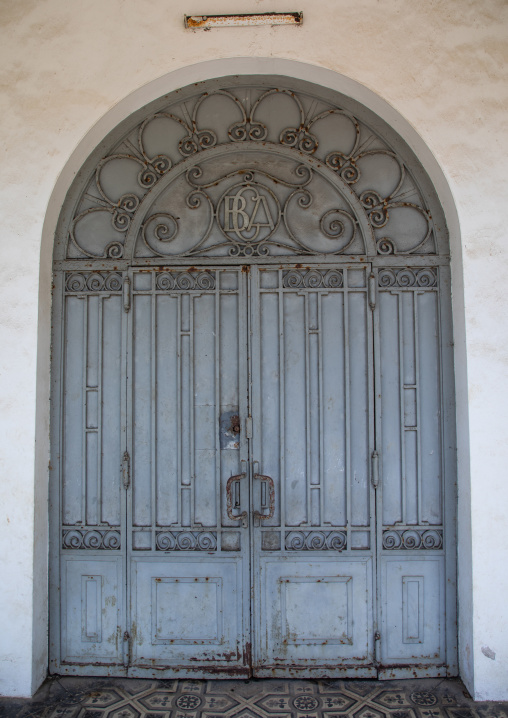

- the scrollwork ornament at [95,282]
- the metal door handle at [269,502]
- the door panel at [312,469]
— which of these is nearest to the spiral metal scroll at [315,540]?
the door panel at [312,469]

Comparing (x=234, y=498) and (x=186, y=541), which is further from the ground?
(x=234, y=498)

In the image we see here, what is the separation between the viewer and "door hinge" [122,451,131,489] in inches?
121

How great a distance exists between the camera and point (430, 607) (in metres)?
3.04

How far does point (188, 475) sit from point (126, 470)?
1.24 ft

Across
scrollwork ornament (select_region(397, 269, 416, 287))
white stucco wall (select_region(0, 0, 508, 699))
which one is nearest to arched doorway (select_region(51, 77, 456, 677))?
scrollwork ornament (select_region(397, 269, 416, 287))

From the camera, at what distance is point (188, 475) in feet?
10.2

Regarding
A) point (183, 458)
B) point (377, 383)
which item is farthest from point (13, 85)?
point (377, 383)

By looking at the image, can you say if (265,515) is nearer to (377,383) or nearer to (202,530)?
(202,530)

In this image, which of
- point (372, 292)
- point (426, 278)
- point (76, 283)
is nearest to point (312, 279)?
point (372, 292)

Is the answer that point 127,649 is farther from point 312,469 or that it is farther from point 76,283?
point 76,283

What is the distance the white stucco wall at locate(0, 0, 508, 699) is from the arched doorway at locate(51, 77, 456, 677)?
205mm

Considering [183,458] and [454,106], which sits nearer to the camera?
[454,106]

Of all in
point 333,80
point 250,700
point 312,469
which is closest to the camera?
point 250,700

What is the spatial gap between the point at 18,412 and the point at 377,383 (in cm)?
212
